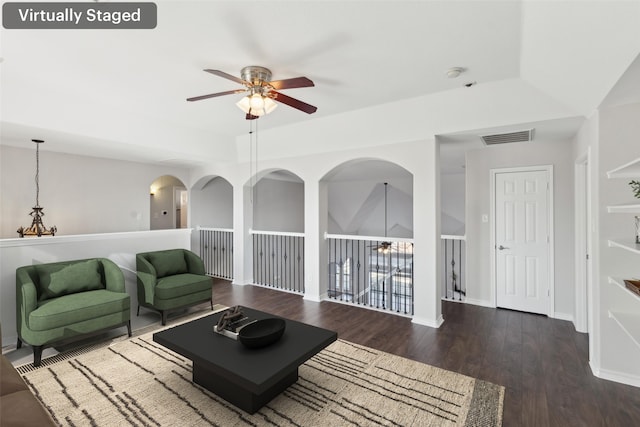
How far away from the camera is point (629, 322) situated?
2.36m

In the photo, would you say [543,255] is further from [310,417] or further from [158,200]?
[158,200]

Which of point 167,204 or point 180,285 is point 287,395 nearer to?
point 180,285

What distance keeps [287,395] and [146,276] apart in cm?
270

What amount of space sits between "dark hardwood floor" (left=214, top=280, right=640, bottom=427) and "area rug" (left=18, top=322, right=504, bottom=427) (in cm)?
23

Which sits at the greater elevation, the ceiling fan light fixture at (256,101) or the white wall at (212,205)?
the ceiling fan light fixture at (256,101)

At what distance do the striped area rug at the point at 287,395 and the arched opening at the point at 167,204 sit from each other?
511 centimetres

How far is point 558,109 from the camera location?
3107 millimetres

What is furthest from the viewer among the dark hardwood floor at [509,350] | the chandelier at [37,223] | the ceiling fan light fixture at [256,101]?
the chandelier at [37,223]

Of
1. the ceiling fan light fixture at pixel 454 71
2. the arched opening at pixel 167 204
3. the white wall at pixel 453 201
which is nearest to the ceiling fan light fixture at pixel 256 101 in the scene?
the ceiling fan light fixture at pixel 454 71

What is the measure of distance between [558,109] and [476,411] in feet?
9.79

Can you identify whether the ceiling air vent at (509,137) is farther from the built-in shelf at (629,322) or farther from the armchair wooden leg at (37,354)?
the armchair wooden leg at (37,354)

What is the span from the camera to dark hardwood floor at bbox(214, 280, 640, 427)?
227 cm

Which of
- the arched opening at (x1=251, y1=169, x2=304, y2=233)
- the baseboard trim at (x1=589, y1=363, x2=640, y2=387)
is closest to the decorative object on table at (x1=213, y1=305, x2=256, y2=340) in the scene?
the baseboard trim at (x1=589, y1=363, x2=640, y2=387)

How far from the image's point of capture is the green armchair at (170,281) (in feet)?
12.8
